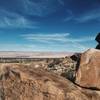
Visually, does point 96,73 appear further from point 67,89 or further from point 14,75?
point 14,75

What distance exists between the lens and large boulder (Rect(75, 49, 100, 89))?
1476 cm

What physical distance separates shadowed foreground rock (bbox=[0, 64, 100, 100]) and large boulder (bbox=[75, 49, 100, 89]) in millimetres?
332

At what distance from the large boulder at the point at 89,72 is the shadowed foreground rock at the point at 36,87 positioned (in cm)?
33

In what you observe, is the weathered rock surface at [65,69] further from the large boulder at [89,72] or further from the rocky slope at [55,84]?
the rocky slope at [55,84]

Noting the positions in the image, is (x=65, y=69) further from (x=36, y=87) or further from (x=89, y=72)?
(x=36, y=87)

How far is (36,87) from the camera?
14.5 metres

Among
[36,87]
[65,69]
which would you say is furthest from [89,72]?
[65,69]

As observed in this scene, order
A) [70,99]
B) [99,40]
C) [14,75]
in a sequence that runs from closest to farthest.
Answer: [70,99] → [14,75] → [99,40]

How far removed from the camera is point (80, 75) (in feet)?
49.0

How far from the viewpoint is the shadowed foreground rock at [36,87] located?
1426 cm

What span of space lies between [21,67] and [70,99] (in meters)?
3.55

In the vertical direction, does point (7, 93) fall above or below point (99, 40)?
below

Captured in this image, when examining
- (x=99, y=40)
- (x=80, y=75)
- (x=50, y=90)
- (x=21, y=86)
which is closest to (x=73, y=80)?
→ (x=80, y=75)

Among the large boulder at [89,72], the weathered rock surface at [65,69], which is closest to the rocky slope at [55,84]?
the large boulder at [89,72]
